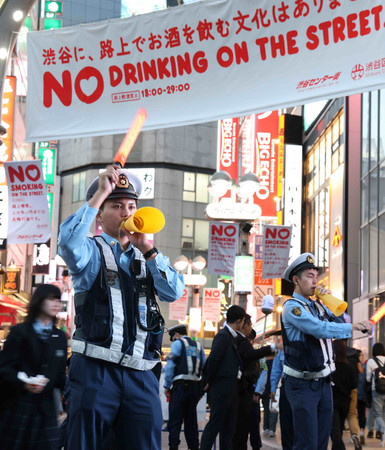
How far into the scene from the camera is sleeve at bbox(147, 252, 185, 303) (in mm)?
4125

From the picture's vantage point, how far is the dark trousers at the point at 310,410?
7.14 m

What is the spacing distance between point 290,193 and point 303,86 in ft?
101

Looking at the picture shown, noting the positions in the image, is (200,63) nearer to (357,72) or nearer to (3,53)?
(357,72)

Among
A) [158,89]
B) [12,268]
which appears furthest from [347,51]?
[12,268]

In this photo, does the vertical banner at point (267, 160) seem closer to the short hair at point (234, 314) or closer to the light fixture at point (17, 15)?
the short hair at point (234, 314)

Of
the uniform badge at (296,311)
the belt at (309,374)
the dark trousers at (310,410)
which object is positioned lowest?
the dark trousers at (310,410)

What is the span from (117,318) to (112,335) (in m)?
0.09

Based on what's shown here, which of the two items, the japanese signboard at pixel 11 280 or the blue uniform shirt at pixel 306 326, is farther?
the japanese signboard at pixel 11 280

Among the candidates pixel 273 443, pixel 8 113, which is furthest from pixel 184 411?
pixel 8 113

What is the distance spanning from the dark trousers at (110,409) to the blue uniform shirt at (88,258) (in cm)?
43

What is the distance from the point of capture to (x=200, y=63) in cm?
820

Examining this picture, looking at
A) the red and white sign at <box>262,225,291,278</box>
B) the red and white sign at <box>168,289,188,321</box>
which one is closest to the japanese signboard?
the red and white sign at <box>168,289,188,321</box>

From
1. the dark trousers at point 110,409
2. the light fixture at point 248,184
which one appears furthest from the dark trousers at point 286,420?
the light fixture at point 248,184

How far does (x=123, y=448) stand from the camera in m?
3.96
